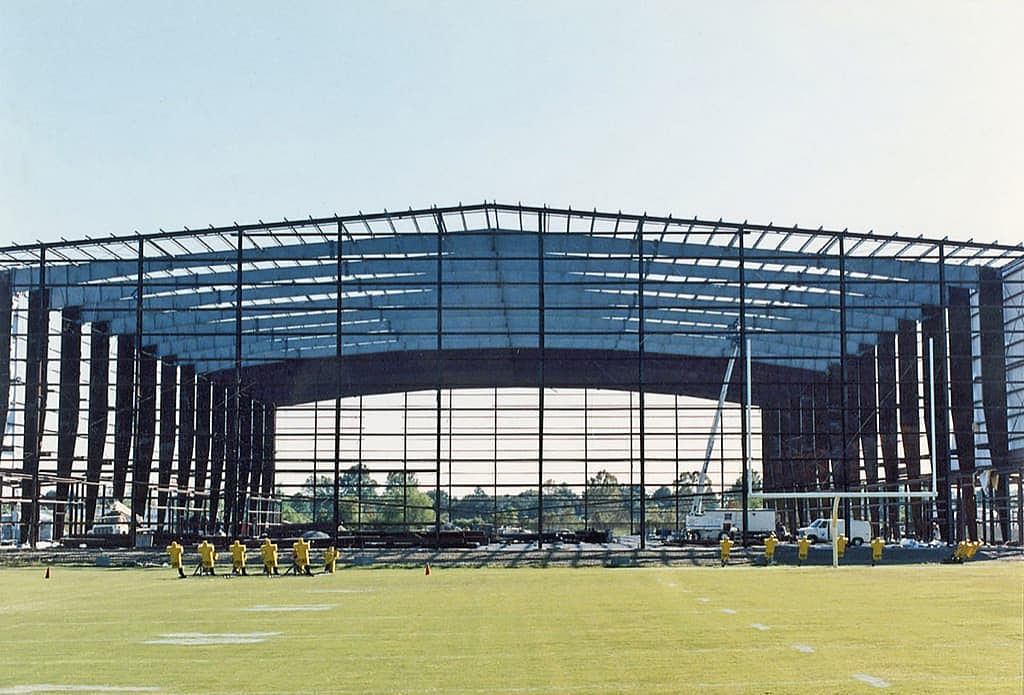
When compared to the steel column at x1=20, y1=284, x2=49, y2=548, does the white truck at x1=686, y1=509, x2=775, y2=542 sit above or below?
below

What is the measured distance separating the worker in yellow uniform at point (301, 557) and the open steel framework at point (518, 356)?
53.8ft

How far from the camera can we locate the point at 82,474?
68.9 metres

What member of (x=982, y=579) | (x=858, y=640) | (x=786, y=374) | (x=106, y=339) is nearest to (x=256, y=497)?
(x=106, y=339)

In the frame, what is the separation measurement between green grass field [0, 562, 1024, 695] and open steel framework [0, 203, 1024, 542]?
28.7m

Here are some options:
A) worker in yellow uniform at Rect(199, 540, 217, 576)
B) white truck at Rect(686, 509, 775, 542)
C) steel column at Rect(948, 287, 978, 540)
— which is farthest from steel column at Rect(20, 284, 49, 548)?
steel column at Rect(948, 287, 978, 540)

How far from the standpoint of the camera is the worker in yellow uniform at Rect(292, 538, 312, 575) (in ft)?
138

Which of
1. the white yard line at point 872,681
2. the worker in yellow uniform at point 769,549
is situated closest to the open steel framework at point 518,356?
the worker in yellow uniform at point 769,549

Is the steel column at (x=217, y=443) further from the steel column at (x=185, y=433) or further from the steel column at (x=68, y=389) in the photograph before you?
the steel column at (x=68, y=389)

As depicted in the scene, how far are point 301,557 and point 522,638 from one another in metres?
24.7

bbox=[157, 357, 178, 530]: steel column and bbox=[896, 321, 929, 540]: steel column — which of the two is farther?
bbox=[157, 357, 178, 530]: steel column

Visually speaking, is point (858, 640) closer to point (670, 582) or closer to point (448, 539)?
point (670, 582)

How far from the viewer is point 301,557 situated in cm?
4281

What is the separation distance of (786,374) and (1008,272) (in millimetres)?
13663

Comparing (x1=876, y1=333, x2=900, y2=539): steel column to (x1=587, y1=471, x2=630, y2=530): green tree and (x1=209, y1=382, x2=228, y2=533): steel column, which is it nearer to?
(x1=587, y1=471, x2=630, y2=530): green tree
